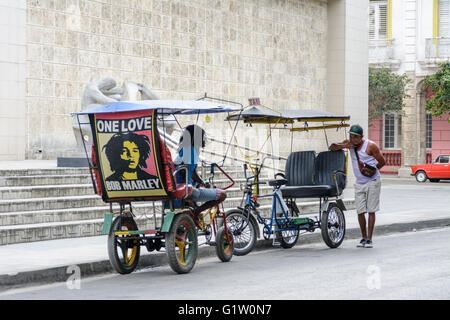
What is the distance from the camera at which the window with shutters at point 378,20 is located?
47094 millimetres

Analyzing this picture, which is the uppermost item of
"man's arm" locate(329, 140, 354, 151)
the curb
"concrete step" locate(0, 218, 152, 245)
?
"man's arm" locate(329, 140, 354, 151)

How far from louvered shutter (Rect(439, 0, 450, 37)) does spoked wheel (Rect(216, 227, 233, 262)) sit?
37.0 metres

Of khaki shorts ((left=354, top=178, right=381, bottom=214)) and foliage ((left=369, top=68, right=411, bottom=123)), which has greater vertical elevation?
foliage ((left=369, top=68, right=411, bottom=123))

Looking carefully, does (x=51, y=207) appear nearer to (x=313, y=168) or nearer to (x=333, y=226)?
(x=313, y=168)

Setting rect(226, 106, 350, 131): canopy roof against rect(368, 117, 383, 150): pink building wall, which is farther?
rect(368, 117, 383, 150): pink building wall

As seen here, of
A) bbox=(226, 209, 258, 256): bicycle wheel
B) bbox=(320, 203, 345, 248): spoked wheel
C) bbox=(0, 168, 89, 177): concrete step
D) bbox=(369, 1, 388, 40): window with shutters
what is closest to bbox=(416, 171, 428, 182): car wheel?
bbox=(369, 1, 388, 40): window with shutters

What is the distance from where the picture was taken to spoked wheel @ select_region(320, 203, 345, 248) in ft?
41.6

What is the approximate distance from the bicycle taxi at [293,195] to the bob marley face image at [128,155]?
2.18m

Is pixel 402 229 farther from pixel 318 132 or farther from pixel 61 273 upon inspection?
pixel 318 132

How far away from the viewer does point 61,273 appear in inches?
383

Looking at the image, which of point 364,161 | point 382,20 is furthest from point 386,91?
point 364,161

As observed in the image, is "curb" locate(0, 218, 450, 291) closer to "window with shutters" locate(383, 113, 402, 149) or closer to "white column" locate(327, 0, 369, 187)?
"white column" locate(327, 0, 369, 187)

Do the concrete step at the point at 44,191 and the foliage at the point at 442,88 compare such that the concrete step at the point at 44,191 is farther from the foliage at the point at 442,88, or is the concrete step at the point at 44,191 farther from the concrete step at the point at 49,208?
the foliage at the point at 442,88
